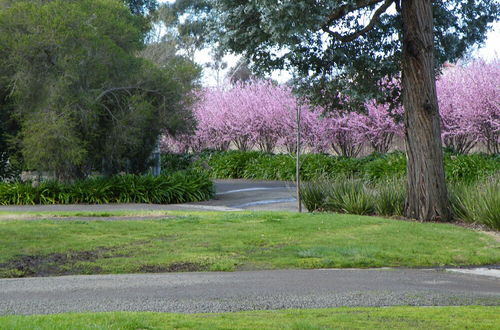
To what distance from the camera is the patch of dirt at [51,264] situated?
35.0ft

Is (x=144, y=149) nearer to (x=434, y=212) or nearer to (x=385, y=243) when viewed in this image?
(x=434, y=212)

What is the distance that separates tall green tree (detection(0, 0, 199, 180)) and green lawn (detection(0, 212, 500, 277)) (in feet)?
23.2

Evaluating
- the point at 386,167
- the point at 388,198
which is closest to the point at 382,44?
the point at 388,198

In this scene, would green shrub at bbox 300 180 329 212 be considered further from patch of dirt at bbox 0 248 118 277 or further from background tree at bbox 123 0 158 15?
background tree at bbox 123 0 158 15

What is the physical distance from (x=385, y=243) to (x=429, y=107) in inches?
185

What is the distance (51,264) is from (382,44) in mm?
11219

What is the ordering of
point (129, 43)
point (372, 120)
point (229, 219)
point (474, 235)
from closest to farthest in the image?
point (474, 235)
point (229, 219)
point (129, 43)
point (372, 120)

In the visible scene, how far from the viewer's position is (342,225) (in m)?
14.7

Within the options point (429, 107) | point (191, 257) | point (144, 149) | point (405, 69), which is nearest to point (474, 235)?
point (429, 107)

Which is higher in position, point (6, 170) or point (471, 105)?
point (471, 105)

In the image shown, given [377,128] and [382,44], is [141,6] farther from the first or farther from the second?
[382,44]

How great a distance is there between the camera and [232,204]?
22.8 meters

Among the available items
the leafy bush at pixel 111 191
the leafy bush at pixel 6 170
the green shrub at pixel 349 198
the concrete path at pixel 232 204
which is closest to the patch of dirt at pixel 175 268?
the green shrub at pixel 349 198

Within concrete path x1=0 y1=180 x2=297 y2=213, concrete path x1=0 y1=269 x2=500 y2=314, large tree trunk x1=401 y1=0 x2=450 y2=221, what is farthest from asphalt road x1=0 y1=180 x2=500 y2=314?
concrete path x1=0 y1=180 x2=297 y2=213
